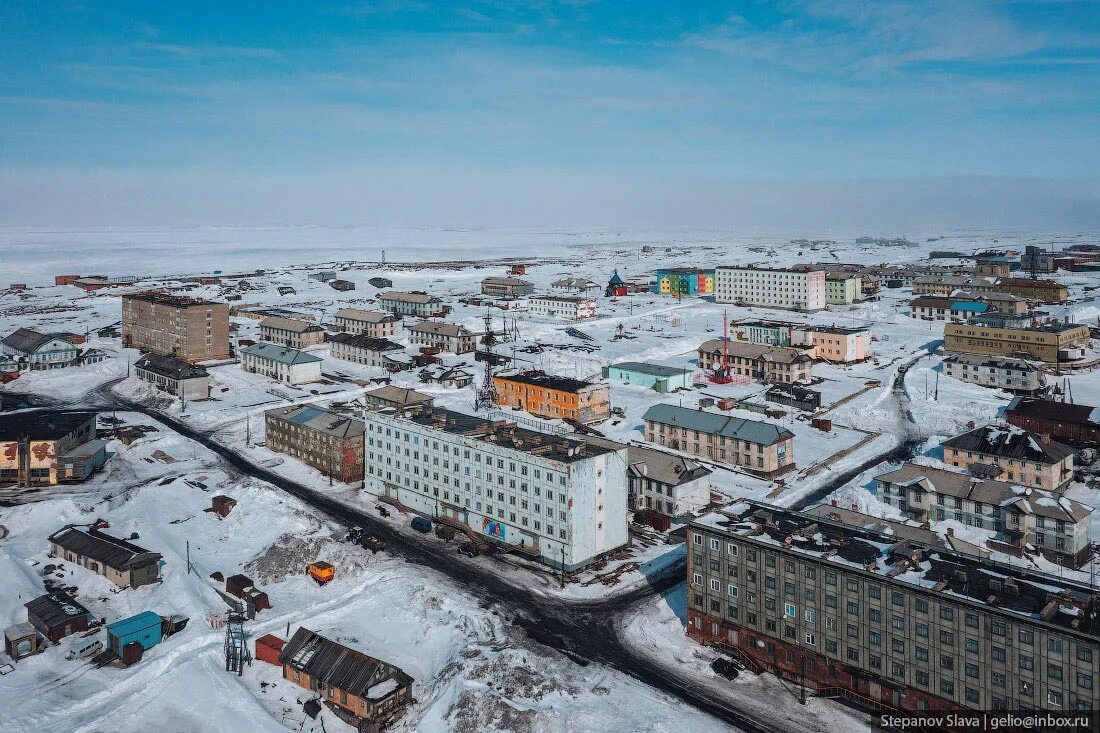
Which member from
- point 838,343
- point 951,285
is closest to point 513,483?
point 838,343

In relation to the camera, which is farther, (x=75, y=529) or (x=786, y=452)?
(x=786, y=452)

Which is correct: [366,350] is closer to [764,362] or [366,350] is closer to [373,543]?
[764,362]

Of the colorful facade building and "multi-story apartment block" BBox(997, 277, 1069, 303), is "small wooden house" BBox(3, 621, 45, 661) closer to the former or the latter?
the colorful facade building

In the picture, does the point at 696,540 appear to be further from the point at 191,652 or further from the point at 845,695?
the point at 191,652

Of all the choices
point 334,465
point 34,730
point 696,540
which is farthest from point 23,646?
point 696,540

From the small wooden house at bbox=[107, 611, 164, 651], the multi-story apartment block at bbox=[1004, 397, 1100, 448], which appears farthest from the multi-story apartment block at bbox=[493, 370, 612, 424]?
the small wooden house at bbox=[107, 611, 164, 651]
